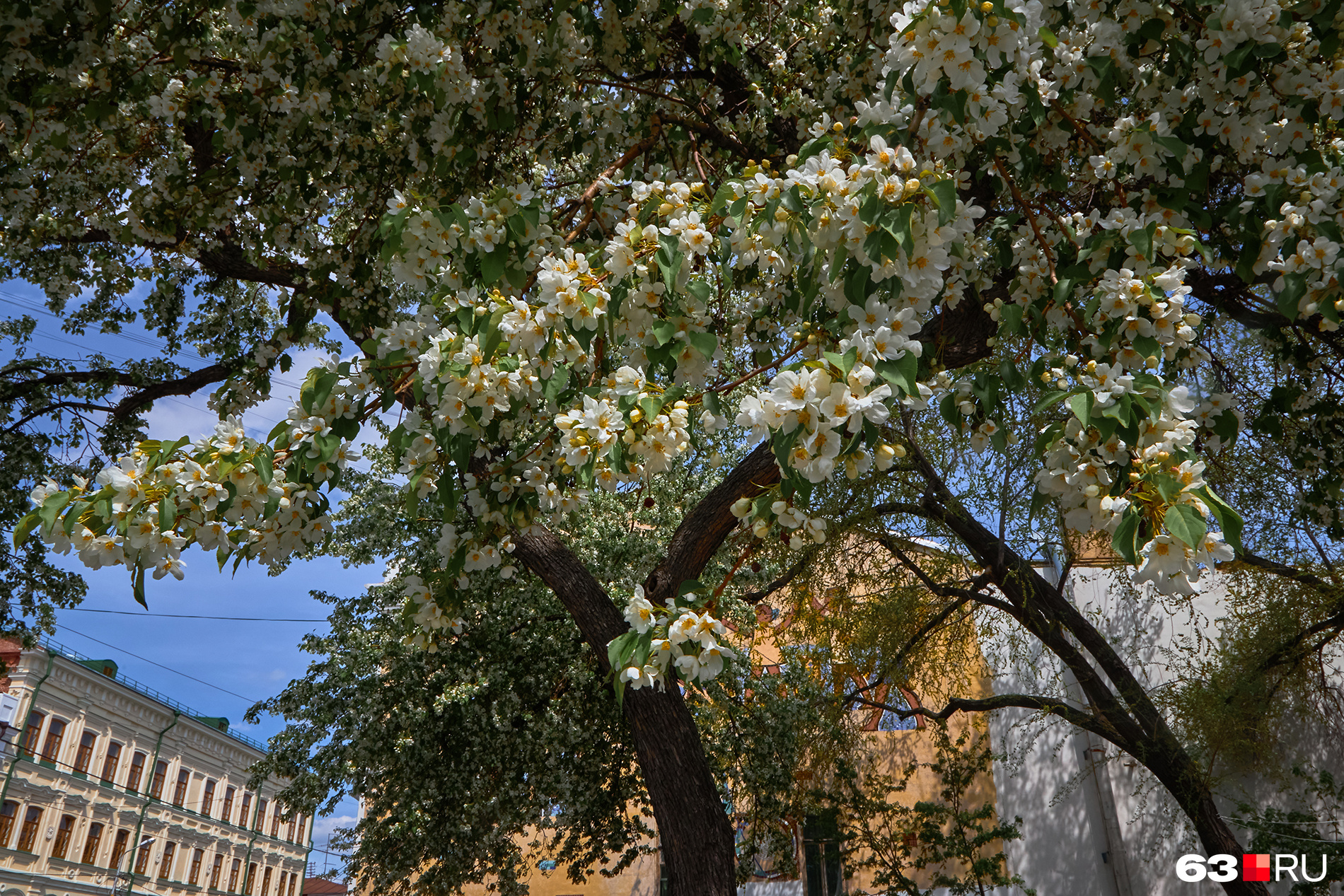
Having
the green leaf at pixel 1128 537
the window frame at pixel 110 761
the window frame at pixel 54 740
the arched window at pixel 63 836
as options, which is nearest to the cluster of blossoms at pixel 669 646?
the green leaf at pixel 1128 537

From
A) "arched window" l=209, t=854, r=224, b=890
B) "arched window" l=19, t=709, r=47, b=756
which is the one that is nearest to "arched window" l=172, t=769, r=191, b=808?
"arched window" l=209, t=854, r=224, b=890

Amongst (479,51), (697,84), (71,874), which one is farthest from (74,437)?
(71,874)

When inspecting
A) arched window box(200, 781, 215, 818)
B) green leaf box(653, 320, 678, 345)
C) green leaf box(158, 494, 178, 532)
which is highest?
arched window box(200, 781, 215, 818)

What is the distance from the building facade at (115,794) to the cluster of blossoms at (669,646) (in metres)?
18.4

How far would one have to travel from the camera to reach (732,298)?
437cm

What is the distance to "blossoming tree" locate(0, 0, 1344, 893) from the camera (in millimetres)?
2320

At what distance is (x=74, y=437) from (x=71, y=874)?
22.1 metres

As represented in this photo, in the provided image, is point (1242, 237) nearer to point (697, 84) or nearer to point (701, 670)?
point (701, 670)

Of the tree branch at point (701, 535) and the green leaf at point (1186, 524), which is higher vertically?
the tree branch at point (701, 535)

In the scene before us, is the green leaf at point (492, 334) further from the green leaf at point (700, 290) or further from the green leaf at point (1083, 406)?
the green leaf at point (1083, 406)
